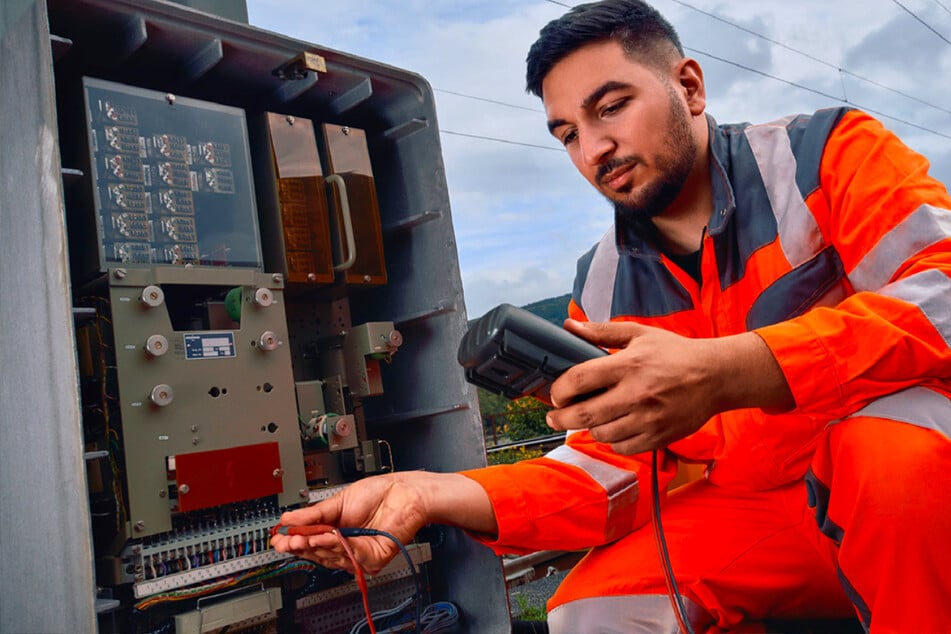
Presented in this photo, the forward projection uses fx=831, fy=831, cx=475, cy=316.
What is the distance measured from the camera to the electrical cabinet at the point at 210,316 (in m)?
1.86

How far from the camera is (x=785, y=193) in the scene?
1.87m

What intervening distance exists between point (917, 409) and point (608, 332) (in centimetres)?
57

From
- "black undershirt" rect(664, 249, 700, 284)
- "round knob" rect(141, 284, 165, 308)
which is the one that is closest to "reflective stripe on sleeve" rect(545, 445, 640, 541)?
"black undershirt" rect(664, 249, 700, 284)

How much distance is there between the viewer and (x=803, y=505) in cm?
191

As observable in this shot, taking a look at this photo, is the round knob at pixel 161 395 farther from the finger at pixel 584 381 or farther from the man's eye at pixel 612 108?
the man's eye at pixel 612 108

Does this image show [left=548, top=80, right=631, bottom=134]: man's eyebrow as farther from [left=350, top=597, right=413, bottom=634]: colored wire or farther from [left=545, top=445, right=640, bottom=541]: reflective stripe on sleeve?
[left=350, top=597, right=413, bottom=634]: colored wire

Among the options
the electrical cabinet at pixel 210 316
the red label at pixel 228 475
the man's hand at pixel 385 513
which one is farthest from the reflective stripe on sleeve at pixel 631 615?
the red label at pixel 228 475

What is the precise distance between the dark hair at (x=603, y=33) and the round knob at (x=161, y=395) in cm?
121

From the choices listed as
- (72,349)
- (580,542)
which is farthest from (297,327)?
(580,542)

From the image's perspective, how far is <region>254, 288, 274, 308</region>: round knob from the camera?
7.72ft

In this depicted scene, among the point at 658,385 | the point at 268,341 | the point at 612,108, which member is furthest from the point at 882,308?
the point at 268,341

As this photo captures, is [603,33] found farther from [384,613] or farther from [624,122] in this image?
[384,613]

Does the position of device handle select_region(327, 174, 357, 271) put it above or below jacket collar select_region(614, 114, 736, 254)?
above

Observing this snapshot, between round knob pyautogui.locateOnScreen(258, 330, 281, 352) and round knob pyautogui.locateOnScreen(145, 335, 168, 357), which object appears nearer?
round knob pyautogui.locateOnScreen(145, 335, 168, 357)
